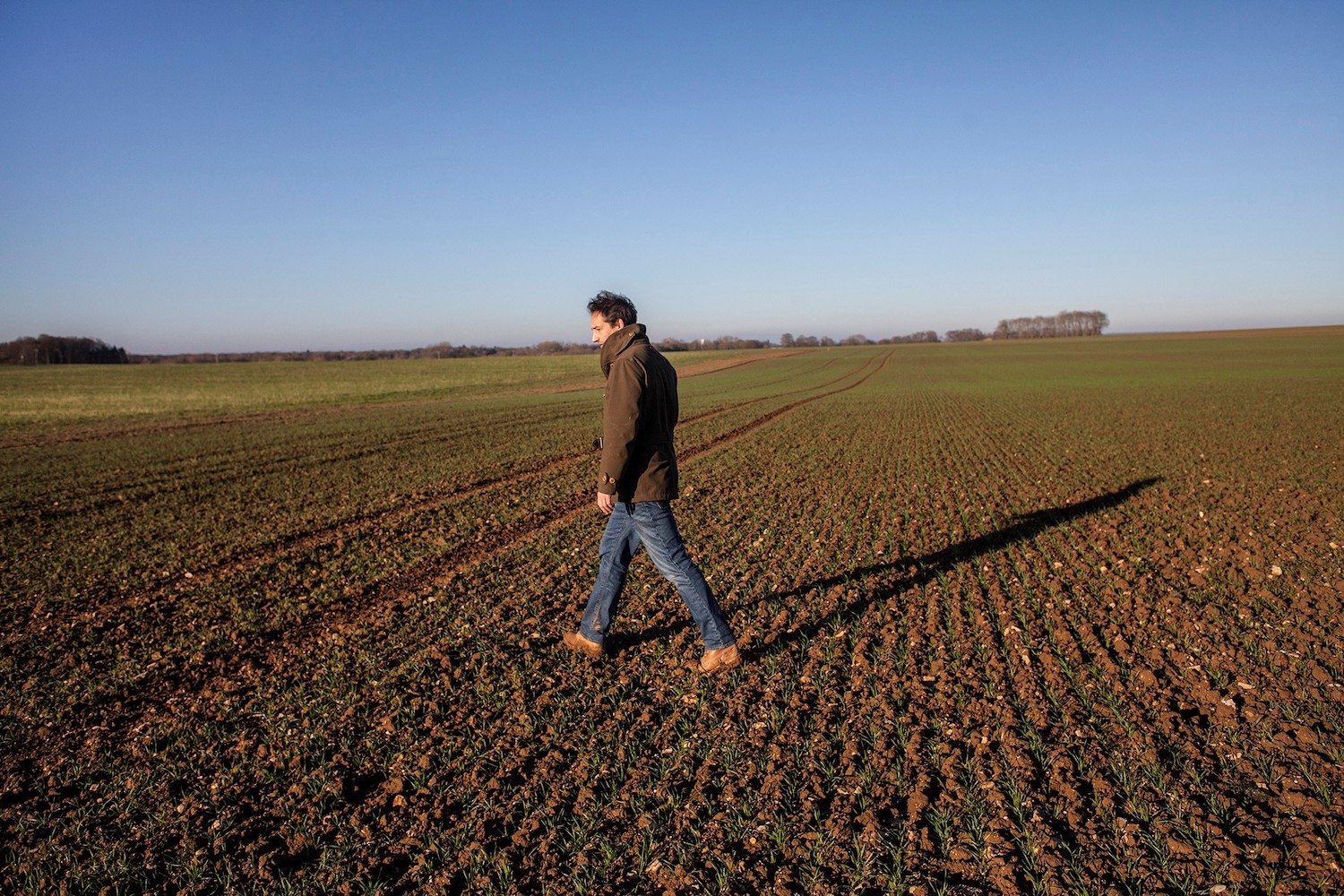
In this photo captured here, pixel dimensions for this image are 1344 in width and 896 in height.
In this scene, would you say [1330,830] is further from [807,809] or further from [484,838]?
[484,838]

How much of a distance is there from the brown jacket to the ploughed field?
1.42 metres

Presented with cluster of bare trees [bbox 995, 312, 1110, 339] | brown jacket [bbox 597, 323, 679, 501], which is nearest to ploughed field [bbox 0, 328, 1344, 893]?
brown jacket [bbox 597, 323, 679, 501]

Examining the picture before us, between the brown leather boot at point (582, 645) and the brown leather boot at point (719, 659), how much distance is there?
2.67 ft

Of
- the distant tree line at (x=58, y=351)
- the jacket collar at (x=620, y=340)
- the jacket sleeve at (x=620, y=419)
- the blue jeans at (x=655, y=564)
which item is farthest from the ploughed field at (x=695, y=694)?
the distant tree line at (x=58, y=351)

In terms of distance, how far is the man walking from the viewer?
446 cm

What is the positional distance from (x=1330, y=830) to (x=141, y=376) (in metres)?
77.3

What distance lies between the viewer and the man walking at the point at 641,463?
4.46 m

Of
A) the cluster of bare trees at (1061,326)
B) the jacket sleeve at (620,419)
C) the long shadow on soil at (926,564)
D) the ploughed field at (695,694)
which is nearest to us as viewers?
the ploughed field at (695,694)

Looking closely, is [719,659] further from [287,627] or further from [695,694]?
[287,627]

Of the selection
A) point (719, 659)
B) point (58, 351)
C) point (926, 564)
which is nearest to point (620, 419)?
point (719, 659)

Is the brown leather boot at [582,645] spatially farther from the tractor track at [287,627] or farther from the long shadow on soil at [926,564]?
the tractor track at [287,627]

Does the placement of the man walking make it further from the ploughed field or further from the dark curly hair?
the ploughed field

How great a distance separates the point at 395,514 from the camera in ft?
35.1

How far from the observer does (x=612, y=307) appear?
4.62 m
